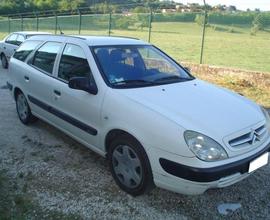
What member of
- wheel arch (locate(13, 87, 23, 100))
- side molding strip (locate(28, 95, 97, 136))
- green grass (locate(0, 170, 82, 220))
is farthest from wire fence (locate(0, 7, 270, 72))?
green grass (locate(0, 170, 82, 220))

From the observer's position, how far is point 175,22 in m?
21.6

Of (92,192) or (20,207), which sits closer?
(20,207)

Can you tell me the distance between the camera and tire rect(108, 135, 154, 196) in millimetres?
3500

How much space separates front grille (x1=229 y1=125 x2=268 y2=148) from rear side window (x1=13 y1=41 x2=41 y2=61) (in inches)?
139

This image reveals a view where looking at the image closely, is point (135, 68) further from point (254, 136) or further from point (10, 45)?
point (10, 45)

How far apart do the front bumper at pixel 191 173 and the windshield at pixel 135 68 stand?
1.05 meters

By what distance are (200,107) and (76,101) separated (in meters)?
1.49

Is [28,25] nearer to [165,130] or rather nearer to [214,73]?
[214,73]

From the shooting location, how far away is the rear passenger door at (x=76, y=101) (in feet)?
13.3

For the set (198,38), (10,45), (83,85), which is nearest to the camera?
(83,85)

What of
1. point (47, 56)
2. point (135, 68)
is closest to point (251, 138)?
point (135, 68)

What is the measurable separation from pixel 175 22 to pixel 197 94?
60.4ft

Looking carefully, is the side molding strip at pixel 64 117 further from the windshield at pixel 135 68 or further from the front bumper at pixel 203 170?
the front bumper at pixel 203 170

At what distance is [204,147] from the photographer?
10.4 feet
